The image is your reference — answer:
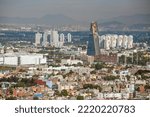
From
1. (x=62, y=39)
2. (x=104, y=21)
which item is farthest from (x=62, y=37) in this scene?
(x=104, y=21)

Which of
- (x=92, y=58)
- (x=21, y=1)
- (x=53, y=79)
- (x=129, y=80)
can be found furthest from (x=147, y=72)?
(x=21, y=1)

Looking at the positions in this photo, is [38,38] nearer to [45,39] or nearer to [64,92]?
[45,39]

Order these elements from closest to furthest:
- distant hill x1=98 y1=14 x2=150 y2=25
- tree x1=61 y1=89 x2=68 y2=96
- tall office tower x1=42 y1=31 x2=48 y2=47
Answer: tree x1=61 y1=89 x2=68 y2=96
distant hill x1=98 y1=14 x2=150 y2=25
tall office tower x1=42 y1=31 x2=48 y2=47

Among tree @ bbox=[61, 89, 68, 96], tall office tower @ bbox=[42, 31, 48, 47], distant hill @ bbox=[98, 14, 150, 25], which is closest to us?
tree @ bbox=[61, 89, 68, 96]

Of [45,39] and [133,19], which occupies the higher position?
[133,19]

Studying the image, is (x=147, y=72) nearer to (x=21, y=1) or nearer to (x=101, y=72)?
(x=101, y=72)

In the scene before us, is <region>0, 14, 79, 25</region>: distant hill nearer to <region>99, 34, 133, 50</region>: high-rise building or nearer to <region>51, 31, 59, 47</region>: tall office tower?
<region>51, 31, 59, 47</region>: tall office tower

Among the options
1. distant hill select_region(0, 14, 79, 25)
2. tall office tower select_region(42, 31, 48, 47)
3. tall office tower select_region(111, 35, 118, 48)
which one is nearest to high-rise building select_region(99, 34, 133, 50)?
tall office tower select_region(111, 35, 118, 48)

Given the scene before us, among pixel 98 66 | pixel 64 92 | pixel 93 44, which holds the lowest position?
pixel 64 92

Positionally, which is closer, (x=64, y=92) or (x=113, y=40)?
(x=64, y=92)

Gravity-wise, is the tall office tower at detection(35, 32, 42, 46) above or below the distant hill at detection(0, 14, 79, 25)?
below

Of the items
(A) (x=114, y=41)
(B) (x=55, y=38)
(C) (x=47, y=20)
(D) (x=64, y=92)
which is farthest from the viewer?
(A) (x=114, y=41)
